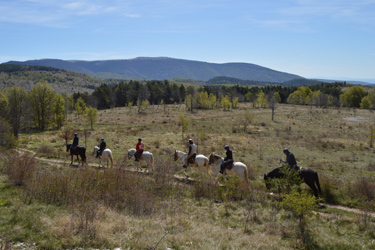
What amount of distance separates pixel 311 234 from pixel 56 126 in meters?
61.2

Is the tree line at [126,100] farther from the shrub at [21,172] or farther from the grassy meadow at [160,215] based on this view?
the grassy meadow at [160,215]

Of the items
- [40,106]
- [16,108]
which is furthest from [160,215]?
[40,106]

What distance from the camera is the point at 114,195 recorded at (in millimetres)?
10289

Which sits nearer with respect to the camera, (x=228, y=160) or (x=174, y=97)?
(x=228, y=160)

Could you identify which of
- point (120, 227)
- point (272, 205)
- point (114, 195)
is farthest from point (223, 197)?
point (120, 227)

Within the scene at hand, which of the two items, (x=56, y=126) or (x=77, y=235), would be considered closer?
(x=77, y=235)

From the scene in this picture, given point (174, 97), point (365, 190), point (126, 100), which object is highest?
point (174, 97)

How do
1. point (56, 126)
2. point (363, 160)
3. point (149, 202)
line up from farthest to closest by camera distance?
point (56, 126) → point (363, 160) → point (149, 202)

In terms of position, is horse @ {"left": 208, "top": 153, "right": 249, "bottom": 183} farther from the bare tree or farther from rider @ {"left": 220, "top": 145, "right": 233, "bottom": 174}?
the bare tree

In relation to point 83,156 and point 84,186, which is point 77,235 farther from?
point 83,156

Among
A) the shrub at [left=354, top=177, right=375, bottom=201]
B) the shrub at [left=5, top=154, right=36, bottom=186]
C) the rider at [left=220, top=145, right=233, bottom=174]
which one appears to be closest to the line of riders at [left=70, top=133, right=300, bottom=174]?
the rider at [left=220, top=145, right=233, bottom=174]

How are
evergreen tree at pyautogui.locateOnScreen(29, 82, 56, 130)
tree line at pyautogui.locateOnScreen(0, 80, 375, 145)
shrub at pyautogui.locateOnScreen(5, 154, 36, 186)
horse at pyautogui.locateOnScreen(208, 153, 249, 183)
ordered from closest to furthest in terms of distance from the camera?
1. shrub at pyautogui.locateOnScreen(5, 154, 36, 186)
2. horse at pyautogui.locateOnScreen(208, 153, 249, 183)
3. tree line at pyautogui.locateOnScreen(0, 80, 375, 145)
4. evergreen tree at pyautogui.locateOnScreen(29, 82, 56, 130)

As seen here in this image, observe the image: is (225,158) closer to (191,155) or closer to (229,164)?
(229,164)

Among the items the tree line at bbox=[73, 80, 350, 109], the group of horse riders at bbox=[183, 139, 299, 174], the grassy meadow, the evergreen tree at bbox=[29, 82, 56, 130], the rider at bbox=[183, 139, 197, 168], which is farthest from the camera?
the tree line at bbox=[73, 80, 350, 109]
